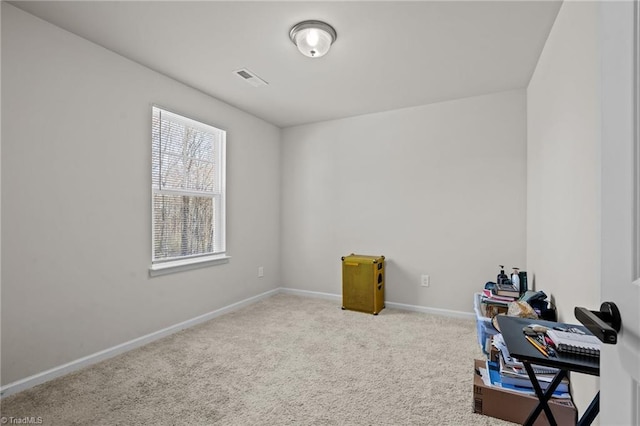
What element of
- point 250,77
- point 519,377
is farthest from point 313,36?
point 519,377

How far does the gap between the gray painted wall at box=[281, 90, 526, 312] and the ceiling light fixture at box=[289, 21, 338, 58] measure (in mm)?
1786

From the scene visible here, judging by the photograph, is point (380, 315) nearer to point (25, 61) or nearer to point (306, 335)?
point (306, 335)

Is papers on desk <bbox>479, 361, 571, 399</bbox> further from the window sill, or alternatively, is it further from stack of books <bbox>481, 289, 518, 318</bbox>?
the window sill

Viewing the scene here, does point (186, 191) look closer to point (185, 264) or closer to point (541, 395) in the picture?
point (185, 264)

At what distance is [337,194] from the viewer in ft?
13.7

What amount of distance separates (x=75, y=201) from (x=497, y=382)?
3038mm

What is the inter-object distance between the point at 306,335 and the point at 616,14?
2856 millimetres

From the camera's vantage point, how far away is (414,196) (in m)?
3.70

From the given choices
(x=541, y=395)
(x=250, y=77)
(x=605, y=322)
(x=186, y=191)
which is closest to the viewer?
(x=605, y=322)

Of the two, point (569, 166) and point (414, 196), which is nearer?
point (569, 166)

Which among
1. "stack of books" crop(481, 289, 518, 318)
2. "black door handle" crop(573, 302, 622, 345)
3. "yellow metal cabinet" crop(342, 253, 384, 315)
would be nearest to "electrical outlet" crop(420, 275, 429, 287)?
"yellow metal cabinet" crop(342, 253, 384, 315)

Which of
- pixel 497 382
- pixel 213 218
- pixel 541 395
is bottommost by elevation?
pixel 497 382

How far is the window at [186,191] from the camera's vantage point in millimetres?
2928

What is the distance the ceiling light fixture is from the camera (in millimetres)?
2119
